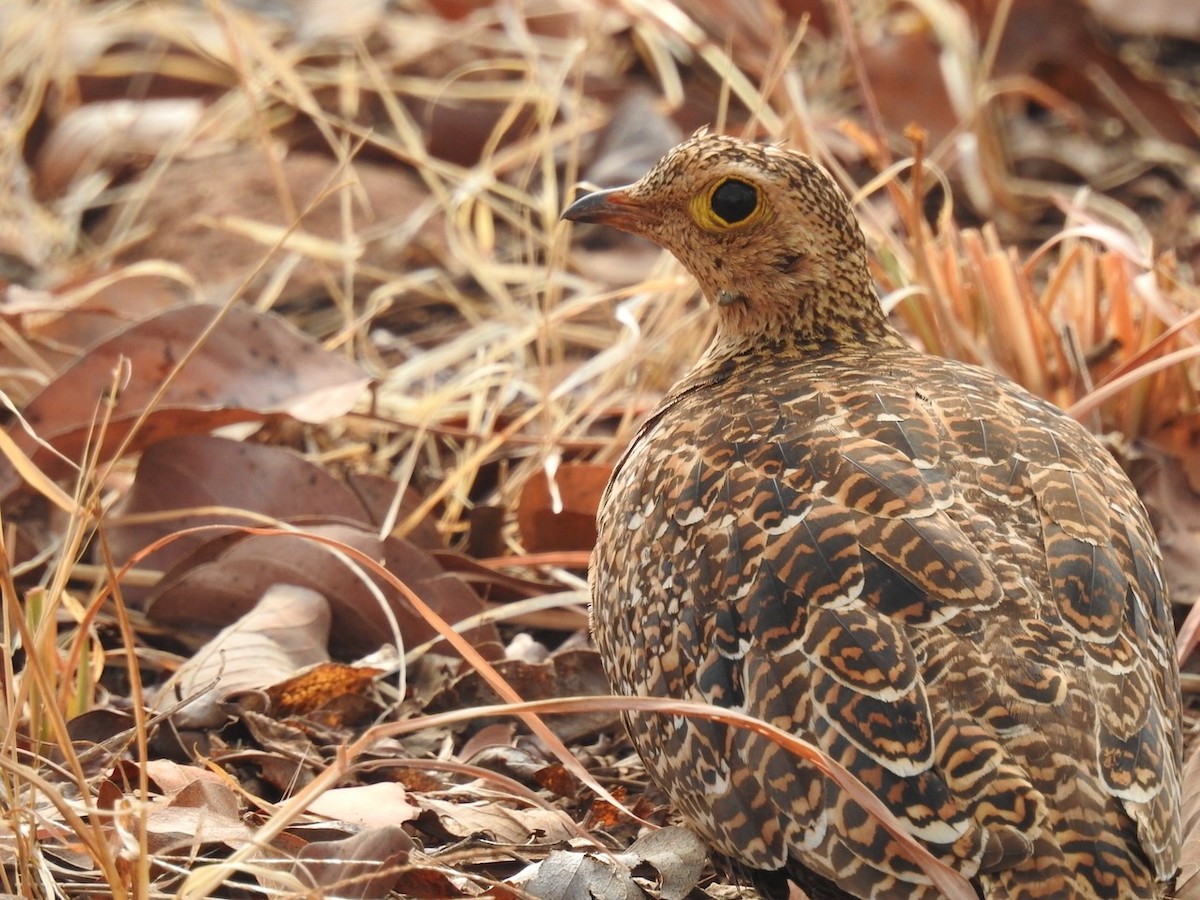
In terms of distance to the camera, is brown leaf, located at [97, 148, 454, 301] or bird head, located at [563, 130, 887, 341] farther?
brown leaf, located at [97, 148, 454, 301]

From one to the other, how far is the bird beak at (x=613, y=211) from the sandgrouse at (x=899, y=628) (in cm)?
52

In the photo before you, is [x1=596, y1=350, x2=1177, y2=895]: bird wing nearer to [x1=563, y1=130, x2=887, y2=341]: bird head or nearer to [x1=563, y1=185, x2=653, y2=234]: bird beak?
[x1=563, y1=130, x2=887, y2=341]: bird head

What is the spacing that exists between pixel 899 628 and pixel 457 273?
3.86m

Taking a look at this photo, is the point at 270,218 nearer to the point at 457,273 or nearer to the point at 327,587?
the point at 457,273

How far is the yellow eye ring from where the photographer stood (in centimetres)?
380

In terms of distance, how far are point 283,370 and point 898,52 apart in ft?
11.0

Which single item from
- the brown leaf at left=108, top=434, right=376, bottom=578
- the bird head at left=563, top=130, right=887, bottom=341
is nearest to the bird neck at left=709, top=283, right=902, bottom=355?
the bird head at left=563, top=130, right=887, bottom=341

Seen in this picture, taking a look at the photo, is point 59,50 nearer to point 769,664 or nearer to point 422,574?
point 422,574

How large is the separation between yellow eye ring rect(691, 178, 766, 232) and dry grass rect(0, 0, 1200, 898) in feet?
2.70

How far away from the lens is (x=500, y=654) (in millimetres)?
4066

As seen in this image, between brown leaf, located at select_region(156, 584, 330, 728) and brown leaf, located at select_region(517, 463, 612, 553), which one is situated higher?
brown leaf, located at select_region(517, 463, 612, 553)

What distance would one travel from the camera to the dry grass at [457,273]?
143 inches

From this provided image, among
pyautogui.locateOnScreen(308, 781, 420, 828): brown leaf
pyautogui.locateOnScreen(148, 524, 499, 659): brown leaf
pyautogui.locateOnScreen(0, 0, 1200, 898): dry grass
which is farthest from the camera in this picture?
pyautogui.locateOnScreen(148, 524, 499, 659): brown leaf

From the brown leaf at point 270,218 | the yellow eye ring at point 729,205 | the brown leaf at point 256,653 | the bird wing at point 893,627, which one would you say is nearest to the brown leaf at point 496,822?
the bird wing at point 893,627
